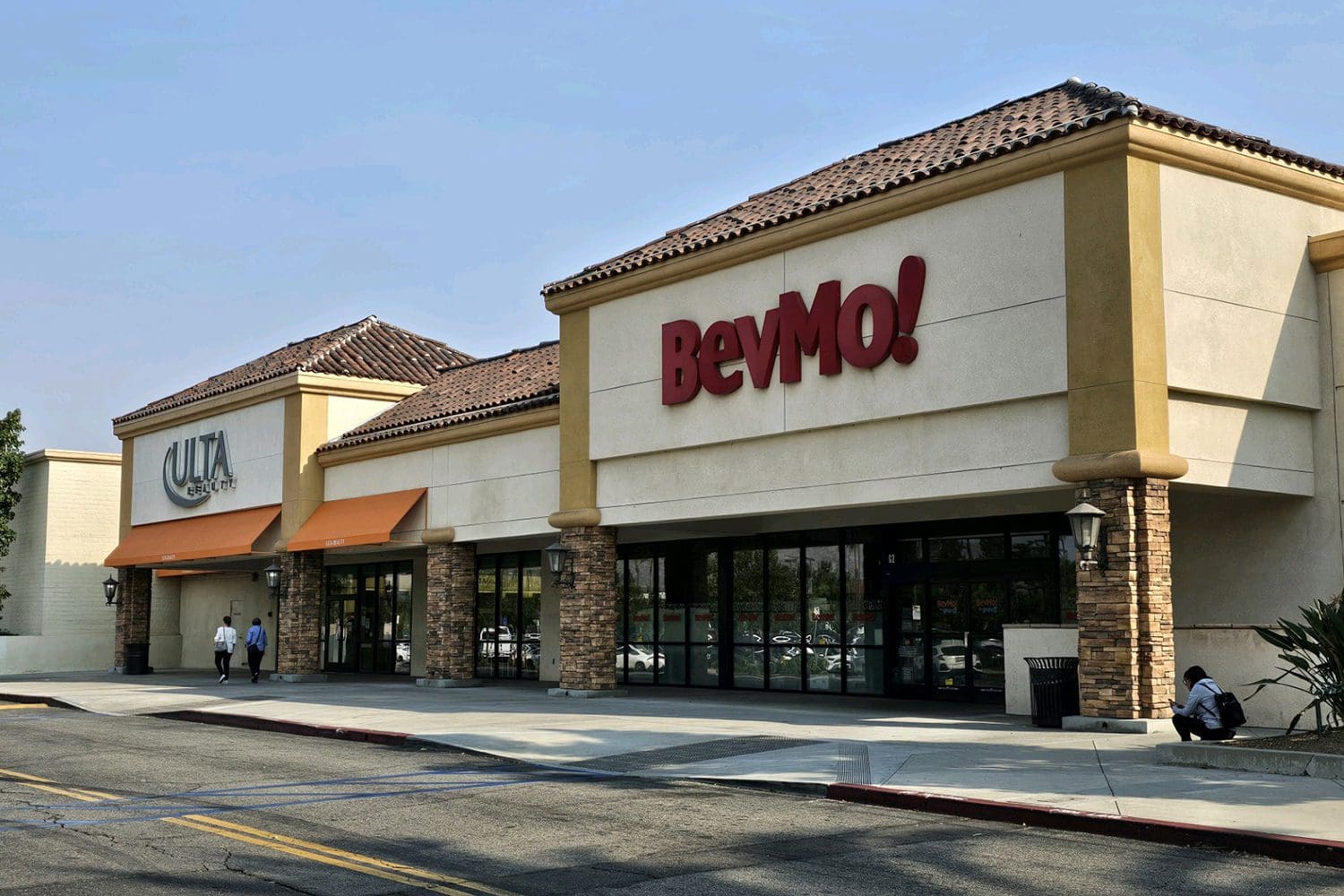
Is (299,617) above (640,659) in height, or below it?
above

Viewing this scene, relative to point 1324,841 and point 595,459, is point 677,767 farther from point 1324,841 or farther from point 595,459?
point 595,459

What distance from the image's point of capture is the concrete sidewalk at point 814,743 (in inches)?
483

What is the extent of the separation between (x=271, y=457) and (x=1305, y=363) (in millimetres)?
24831

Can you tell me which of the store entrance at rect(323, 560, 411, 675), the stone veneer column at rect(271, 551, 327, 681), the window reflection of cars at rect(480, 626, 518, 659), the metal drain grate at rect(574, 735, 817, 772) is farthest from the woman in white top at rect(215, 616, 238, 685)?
the metal drain grate at rect(574, 735, 817, 772)

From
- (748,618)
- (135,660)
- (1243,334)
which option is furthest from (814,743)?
(135,660)

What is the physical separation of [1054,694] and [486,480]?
47.7 ft

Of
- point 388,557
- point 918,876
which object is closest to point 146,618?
point 388,557

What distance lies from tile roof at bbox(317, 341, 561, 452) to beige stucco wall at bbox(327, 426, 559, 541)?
603 mm

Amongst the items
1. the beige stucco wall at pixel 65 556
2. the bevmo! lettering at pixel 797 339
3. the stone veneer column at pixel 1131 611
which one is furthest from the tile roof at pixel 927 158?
the beige stucco wall at pixel 65 556

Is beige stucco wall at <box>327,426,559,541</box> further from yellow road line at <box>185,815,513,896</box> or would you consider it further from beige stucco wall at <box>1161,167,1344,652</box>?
yellow road line at <box>185,815,513,896</box>

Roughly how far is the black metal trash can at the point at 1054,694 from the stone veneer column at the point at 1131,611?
789 mm

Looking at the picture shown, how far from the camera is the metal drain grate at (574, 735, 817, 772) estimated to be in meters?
16.0

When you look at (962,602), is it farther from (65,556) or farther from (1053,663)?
(65,556)

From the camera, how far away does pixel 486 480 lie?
29.7m
